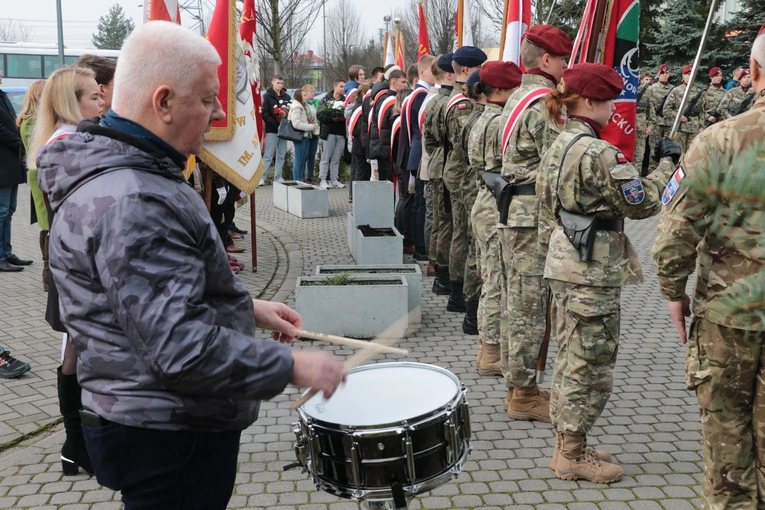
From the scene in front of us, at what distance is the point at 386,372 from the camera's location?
3.05m

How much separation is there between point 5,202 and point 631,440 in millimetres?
7938

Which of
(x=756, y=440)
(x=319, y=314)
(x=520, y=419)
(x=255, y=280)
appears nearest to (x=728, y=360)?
(x=756, y=440)

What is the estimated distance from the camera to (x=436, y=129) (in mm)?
8219

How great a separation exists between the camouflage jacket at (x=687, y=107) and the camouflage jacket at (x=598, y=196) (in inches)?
603

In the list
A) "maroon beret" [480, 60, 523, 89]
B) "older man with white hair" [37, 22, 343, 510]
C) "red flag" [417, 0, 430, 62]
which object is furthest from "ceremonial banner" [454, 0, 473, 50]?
"older man with white hair" [37, 22, 343, 510]

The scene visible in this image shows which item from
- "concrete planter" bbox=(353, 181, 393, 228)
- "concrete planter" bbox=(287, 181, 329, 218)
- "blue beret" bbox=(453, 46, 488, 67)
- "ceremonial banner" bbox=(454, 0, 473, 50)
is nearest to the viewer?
"blue beret" bbox=(453, 46, 488, 67)

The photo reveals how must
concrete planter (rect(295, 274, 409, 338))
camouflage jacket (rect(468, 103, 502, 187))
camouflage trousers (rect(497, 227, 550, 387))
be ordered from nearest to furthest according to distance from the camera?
1. camouflage trousers (rect(497, 227, 550, 387))
2. camouflage jacket (rect(468, 103, 502, 187))
3. concrete planter (rect(295, 274, 409, 338))

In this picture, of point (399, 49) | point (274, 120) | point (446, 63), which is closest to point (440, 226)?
point (446, 63)

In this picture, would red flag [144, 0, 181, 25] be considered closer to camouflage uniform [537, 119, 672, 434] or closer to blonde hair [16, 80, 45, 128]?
blonde hair [16, 80, 45, 128]

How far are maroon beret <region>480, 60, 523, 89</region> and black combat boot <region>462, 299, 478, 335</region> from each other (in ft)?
6.83

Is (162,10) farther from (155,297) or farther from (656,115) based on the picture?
(656,115)

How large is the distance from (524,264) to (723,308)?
206cm

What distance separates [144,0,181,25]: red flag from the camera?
268 inches

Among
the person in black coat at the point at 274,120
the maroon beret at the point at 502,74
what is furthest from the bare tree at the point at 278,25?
the maroon beret at the point at 502,74
